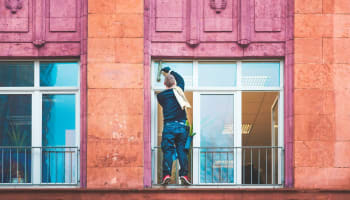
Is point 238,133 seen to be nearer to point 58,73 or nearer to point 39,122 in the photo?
point 58,73

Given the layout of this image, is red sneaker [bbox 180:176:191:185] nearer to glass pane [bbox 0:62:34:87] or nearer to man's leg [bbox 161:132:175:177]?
man's leg [bbox 161:132:175:177]

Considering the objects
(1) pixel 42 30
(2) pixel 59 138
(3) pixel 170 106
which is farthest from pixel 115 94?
(1) pixel 42 30

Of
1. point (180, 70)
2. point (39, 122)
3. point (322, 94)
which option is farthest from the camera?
point (180, 70)

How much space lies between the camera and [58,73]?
60.8ft

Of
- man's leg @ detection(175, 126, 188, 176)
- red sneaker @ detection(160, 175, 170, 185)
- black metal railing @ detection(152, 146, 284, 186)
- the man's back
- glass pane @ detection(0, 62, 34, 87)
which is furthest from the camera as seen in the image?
glass pane @ detection(0, 62, 34, 87)

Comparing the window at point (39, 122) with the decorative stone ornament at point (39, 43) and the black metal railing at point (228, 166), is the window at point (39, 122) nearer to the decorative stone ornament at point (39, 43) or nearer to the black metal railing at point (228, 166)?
the decorative stone ornament at point (39, 43)

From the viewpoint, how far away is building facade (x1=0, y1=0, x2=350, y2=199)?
1752cm

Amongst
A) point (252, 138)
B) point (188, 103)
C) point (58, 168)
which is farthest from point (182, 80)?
point (58, 168)

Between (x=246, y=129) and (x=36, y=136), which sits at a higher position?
(x=246, y=129)

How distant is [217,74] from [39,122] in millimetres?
4490

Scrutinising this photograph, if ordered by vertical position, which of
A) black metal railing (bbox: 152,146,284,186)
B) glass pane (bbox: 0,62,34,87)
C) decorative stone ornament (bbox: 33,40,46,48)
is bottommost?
black metal railing (bbox: 152,146,284,186)

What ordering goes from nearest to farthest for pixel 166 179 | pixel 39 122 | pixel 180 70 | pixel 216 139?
pixel 166 179 < pixel 216 139 < pixel 39 122 < pixel 180 70

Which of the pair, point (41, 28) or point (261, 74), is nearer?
point (41, 28)

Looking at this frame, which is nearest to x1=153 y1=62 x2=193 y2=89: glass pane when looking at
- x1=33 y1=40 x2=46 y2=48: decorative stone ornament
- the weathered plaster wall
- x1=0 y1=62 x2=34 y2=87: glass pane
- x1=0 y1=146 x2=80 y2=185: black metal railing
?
the weathered plaster wall
